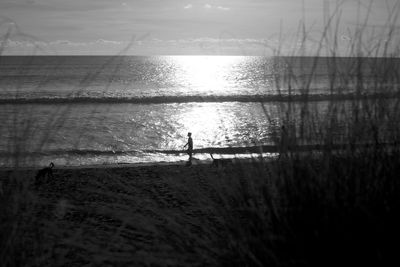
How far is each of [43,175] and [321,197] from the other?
7208 mm

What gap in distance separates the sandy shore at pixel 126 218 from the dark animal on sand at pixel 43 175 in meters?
0.15

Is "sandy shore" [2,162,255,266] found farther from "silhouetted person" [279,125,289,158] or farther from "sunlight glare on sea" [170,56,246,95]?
"sunlight glare on sea" [170,56,246,95]

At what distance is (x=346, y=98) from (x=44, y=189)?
654cm

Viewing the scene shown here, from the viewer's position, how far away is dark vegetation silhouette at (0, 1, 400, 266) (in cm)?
224

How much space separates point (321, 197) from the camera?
240cm

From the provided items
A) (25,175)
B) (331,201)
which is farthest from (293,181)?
(25,175)

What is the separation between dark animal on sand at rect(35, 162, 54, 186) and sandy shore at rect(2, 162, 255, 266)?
0.48 ft

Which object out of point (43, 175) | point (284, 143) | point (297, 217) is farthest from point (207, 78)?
point (297, 217)

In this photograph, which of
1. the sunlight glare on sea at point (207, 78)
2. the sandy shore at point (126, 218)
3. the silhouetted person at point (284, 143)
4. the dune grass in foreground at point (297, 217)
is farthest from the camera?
the sunlight glare on sea at point (207, 78)

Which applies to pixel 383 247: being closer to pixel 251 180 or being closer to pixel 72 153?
pixel 251 180

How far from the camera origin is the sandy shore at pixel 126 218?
286cm

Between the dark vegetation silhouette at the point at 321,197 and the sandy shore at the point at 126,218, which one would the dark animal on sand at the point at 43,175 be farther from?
the dark vegetation silhouette at the point at 321,197

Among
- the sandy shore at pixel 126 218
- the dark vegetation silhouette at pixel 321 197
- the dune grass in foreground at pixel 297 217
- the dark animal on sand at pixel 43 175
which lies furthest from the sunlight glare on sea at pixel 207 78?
the dune grass in foreground at pixel 297 217

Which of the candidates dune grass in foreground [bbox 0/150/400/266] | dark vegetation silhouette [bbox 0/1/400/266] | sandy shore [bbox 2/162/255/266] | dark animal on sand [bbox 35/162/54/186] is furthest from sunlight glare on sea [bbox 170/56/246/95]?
dune grass in foreground [bbox 0/150/400/266]
